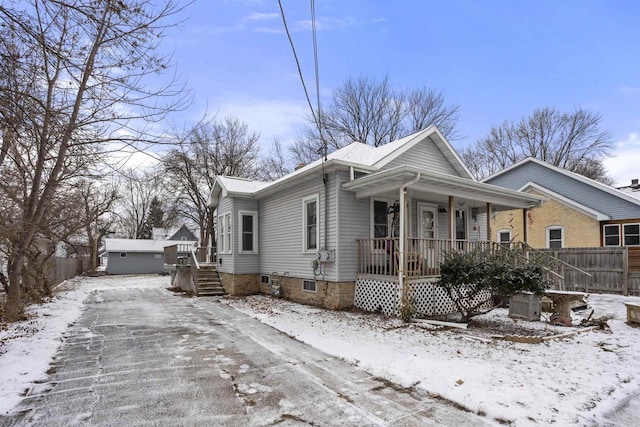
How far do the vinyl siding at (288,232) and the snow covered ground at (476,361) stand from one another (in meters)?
2.60

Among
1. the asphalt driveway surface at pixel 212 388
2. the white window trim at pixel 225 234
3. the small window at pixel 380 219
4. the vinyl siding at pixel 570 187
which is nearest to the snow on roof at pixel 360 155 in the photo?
the small window at pixel 380 219

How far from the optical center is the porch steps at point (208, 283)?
14773mm

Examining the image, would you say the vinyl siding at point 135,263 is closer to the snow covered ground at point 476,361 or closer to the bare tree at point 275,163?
the bare tree at point 275,163

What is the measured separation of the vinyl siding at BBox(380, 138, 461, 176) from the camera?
11.6 meters

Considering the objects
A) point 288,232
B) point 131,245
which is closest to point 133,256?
point 131,245

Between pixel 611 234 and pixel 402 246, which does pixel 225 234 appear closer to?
pixel 402 246

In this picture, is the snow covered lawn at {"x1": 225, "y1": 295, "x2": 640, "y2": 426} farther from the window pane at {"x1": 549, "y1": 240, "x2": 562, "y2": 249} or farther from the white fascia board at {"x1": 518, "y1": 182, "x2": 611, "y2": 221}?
the window pane at {"x1": 549, "y1": 240, "x2": 562, "y2": 249}

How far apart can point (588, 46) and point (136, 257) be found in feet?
118

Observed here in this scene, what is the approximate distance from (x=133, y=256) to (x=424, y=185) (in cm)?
3310

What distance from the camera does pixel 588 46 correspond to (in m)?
10.9

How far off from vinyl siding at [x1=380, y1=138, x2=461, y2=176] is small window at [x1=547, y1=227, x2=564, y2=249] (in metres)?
8.19

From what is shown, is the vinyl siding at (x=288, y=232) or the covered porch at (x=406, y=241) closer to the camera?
the covered porch at (x=406, y=241)

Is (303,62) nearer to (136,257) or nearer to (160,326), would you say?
(160,326)

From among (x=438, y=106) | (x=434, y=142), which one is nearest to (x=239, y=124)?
(x=438, y=106)
